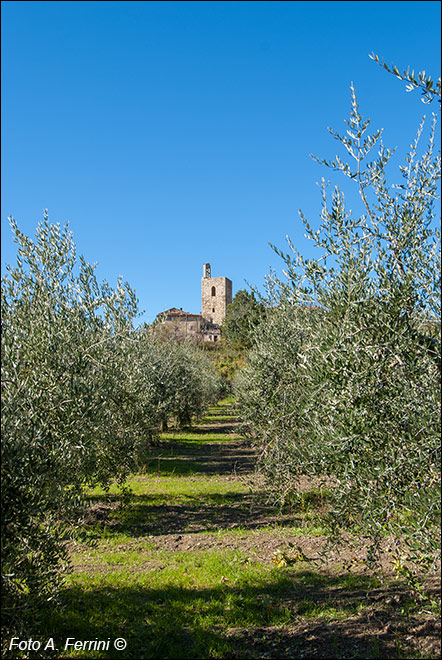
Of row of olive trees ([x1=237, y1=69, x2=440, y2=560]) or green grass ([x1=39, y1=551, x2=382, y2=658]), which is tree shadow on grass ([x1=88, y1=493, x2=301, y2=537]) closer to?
green grass ([x1=39, y1=551, x2=382, y2=658])

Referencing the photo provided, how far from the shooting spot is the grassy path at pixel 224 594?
19.3 feet

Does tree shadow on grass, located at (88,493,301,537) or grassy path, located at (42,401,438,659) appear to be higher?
grassy path, located at (42,401,438,659)

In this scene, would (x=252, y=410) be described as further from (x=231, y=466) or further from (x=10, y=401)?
(x=10, y=401)

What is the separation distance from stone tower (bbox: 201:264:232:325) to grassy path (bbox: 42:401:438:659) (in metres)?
88.9

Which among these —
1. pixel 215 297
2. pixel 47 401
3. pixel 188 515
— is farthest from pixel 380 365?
pixel 215 297

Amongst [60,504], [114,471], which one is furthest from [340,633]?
[114,471]

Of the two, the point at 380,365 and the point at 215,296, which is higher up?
the point at 215,296

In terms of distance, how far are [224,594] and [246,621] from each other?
89cm

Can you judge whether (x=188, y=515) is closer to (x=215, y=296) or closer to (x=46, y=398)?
(x=46, y=398)

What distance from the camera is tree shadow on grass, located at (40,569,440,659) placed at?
19.0ft

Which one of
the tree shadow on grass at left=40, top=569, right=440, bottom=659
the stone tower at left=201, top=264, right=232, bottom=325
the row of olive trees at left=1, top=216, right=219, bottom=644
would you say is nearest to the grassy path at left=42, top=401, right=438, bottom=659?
the tree shadow on grass at left=40, top=569, right=440, bottom=659

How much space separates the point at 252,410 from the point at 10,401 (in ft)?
29.9

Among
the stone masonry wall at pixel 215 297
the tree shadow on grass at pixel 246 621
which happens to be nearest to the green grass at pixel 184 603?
the tree shadow on grass at pixel 246 621

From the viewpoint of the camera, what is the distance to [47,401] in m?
5.92
